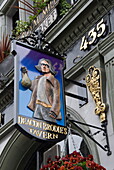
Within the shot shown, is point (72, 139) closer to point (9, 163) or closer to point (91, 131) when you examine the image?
point (91, 131)

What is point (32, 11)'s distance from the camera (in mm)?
19547

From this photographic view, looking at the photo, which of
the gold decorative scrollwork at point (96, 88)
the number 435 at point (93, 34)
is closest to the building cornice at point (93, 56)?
the gold decorative scrollwork at point (96, 88)

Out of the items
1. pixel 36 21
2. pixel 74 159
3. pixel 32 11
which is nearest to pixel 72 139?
pixel 74 159

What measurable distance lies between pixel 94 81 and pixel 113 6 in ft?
6.73

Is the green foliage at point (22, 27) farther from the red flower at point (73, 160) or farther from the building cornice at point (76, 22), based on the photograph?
the red flower at point (73, 160)

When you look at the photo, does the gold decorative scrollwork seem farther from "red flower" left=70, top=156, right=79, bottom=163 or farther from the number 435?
"red flower" left=70, top=156, right=79, bottom=163

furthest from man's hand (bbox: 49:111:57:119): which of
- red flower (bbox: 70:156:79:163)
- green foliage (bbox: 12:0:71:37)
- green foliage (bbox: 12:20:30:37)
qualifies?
green foliage (bbox: 12:20:30:37)

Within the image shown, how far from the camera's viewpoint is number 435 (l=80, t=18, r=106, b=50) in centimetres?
1416

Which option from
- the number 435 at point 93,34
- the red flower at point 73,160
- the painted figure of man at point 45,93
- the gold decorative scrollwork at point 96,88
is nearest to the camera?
the red flower at point 73,160

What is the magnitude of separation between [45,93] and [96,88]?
157 centimetres

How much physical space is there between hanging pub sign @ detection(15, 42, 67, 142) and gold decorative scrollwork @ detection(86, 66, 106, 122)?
0.90 metres

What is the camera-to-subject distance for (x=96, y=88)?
13.6 meters

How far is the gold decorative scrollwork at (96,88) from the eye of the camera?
1320 cm

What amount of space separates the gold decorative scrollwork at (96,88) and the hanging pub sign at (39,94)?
0.90 metres
